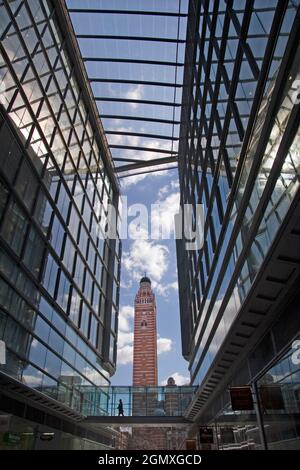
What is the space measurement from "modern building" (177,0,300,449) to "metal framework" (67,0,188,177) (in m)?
7.15

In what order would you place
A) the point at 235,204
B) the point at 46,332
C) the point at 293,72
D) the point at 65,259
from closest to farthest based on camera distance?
the point at 293,72 < the point at 235,204 < the point at 46,332 < the point at 65,259

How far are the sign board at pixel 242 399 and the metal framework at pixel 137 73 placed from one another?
26904mm

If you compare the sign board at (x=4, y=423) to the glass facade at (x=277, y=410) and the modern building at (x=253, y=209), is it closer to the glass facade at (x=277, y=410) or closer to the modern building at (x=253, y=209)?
the modern building at (x=253, y=209)

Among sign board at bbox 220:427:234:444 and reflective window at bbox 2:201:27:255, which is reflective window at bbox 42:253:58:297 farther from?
sign board at bbox 220:427:234:444

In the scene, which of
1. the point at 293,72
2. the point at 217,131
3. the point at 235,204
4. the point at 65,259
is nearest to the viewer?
the point at 293,72

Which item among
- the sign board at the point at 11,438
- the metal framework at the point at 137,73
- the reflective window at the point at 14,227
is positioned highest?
the metal framework at the point at 137,73

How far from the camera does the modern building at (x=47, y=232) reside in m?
19.1

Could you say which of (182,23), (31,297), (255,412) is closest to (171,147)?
(182,23)

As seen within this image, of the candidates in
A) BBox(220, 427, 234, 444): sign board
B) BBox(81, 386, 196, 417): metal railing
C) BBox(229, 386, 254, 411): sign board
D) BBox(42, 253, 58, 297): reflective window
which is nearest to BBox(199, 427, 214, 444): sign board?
BBox(220, 427, 234, 444): sign board

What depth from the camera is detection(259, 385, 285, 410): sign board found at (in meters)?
11.6

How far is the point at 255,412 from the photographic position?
14.3 metres

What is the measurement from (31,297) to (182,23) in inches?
939

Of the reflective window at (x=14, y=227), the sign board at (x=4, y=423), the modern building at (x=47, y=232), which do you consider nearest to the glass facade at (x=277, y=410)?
the modern building at (x=47, y=232)
